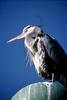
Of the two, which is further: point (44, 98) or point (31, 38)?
point (31, 38)

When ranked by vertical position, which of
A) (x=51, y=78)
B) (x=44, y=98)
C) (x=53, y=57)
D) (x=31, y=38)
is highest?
(x=31, y=38)

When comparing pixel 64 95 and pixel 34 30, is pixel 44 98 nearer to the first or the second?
pixel 64 95

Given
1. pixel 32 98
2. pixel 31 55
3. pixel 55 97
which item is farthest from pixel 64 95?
pixel 31 55

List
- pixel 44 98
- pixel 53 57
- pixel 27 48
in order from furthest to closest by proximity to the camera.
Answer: pixel 27 48
pixel 53 57
pixel 44 98

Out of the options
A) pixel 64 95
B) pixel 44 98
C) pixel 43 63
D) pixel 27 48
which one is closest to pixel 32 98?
pixel 44 98

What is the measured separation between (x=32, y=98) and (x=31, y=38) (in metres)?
0.68

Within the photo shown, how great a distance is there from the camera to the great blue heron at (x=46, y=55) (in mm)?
2939

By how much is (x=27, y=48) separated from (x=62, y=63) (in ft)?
1.31

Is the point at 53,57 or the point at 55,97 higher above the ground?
the point at 53,57

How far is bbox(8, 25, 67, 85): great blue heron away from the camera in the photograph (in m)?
2.94

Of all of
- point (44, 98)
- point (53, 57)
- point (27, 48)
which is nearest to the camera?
point (44, 98)

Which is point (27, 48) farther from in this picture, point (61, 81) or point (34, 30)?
point (61, 81)

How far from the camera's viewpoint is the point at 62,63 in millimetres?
2963

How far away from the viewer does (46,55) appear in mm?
2955
